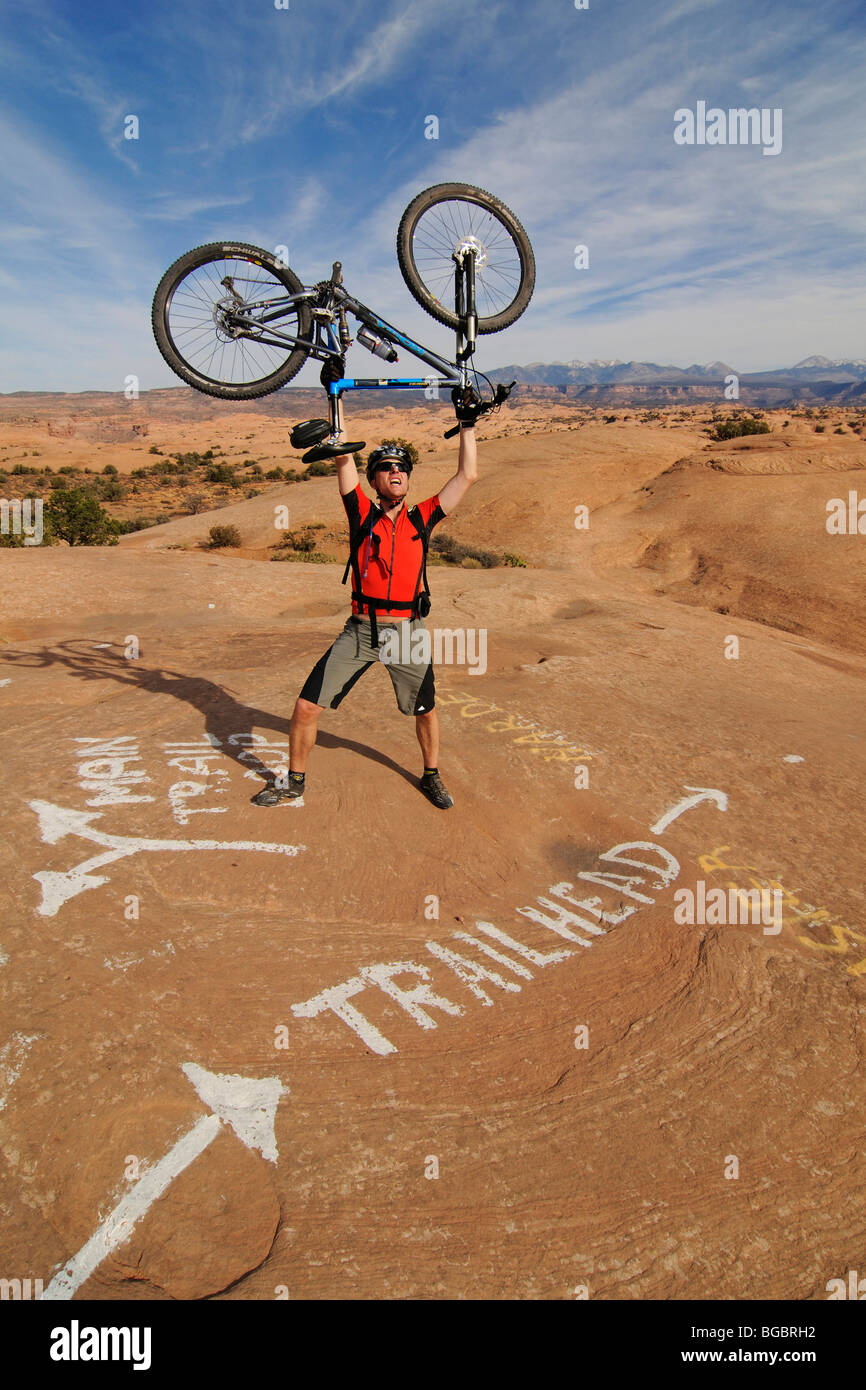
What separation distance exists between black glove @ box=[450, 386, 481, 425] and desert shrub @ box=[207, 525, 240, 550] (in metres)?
18.3

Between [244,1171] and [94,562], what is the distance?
12.9 meters

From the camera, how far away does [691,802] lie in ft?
19.7

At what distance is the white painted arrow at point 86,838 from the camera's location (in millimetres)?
4223

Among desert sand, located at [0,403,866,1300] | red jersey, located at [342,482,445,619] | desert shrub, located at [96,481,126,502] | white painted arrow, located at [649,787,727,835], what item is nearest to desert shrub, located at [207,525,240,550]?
desert sand, located at [0,403,866,1300]

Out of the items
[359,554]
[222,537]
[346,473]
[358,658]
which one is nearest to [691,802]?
[358,658]

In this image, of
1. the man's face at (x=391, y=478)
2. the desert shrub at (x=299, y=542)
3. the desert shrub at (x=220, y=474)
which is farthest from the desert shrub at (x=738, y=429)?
the man's face at (x=391, y=478)

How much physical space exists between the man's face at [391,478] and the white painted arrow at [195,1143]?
3.56 meters

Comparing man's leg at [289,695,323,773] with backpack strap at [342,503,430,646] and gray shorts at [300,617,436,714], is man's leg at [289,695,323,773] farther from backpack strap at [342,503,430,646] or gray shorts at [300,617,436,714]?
backpack strap at [342,503,430,646]

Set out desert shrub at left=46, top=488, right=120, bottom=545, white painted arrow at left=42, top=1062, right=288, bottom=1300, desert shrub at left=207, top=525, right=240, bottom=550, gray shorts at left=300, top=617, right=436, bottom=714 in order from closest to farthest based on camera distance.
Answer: white painted arrow at left=42, top=1062, right=288, bottom=1300
gray shorts at left=300, top=617, right=436, bottom=714
desert shrub at left=46, top=488, right=120, bottom=545
desert shrub at left=207, top=525, right=240, bottom=550

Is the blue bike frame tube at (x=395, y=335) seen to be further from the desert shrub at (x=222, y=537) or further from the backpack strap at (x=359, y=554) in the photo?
the desert shrub at (x=222, y=537)

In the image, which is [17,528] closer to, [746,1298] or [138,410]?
[746,1298]

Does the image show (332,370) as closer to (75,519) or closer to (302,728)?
(302,728)

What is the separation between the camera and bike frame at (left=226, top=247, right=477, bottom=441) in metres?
5.35
